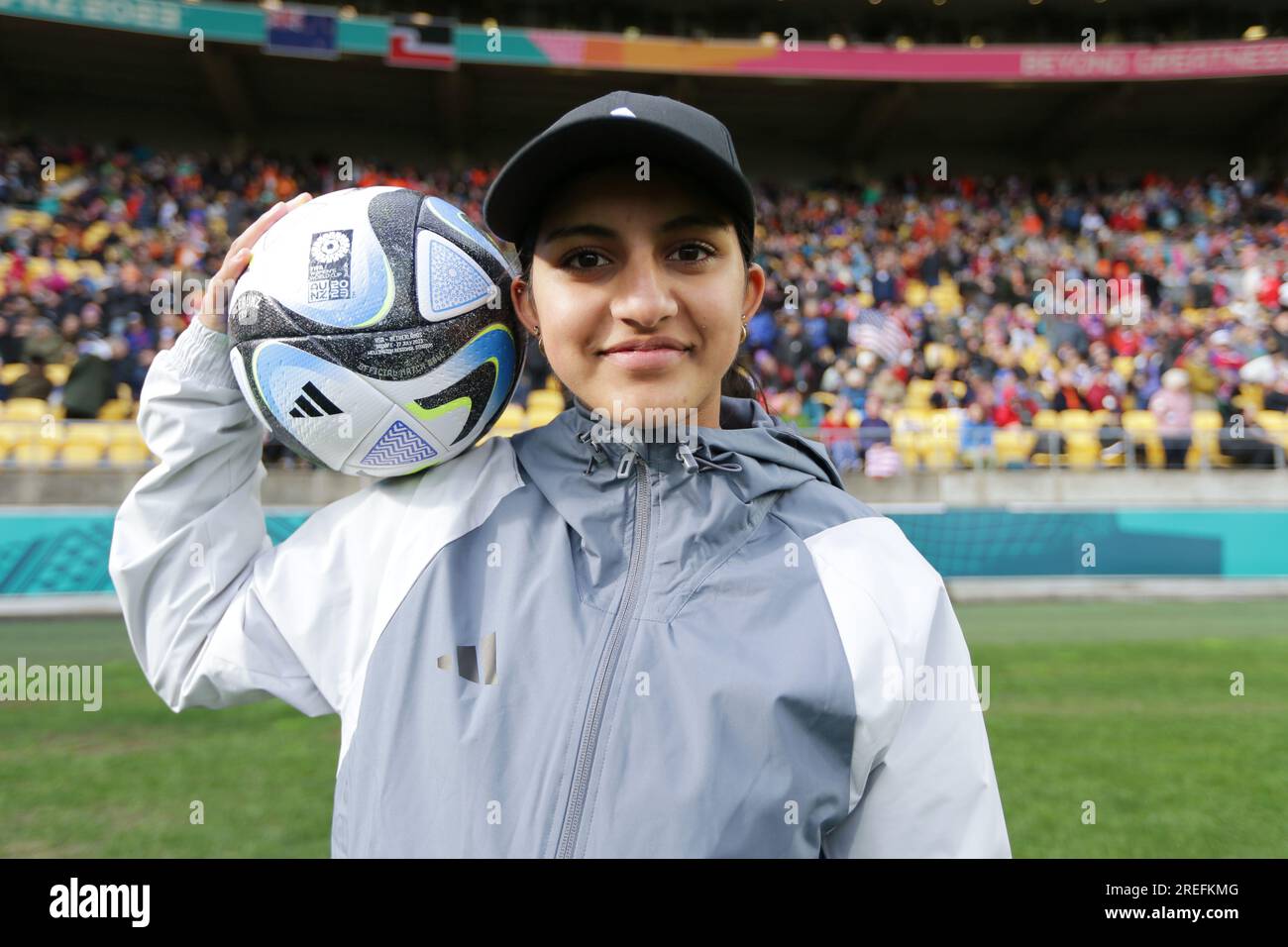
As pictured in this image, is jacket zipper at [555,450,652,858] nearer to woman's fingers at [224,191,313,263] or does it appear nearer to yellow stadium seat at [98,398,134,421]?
woman's fingers at [224,191,313,263]

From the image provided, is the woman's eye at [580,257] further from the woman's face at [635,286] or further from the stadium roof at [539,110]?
the stadium roof at [539,110]

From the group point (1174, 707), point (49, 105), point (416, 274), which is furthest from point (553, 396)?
point (49, 105)

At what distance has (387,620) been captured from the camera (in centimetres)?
129

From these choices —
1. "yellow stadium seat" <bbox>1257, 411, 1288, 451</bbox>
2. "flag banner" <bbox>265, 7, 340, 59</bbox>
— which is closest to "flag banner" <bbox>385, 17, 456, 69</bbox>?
"flag banner" <bbox>265, 7, 340, 59</bbox>

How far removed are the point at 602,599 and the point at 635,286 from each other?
1.32ft

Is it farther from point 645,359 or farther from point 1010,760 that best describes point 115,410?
point 645,359

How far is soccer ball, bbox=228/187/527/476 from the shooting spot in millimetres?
1410

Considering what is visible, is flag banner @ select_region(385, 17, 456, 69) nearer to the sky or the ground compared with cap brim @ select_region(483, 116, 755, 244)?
nearer to the sky

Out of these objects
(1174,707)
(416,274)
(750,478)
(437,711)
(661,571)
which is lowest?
(1174,707)

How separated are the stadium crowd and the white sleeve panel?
8.98m

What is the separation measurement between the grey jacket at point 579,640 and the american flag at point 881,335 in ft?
39.2

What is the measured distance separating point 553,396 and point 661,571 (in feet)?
33.4

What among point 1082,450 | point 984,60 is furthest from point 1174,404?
point 984,60

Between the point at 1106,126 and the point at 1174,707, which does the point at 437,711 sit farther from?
the point at 1106,126
